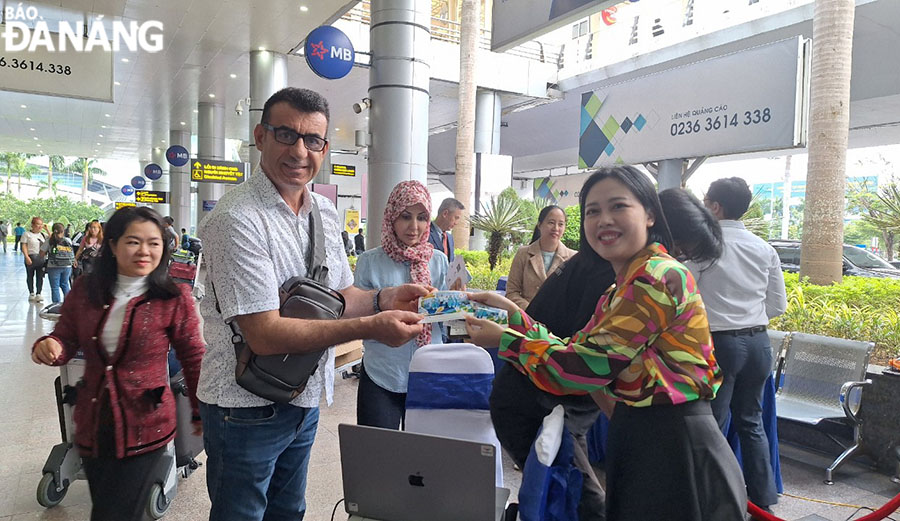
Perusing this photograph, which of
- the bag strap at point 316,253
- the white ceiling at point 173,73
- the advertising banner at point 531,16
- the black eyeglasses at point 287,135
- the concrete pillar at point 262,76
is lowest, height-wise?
the bag strap at point 316,253

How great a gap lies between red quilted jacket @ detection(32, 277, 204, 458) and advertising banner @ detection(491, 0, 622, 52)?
426 cm

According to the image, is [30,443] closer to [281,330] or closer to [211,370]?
[211,370]

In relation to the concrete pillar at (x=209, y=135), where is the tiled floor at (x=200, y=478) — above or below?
below

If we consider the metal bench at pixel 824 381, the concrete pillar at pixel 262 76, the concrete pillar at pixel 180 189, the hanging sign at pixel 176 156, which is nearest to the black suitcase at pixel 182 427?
the metal bench at pixel 824 381

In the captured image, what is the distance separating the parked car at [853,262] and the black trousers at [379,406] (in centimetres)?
1188

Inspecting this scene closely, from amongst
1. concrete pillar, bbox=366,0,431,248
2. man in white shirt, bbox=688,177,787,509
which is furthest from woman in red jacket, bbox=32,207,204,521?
concrete pillar, bbox=366,0,431,248

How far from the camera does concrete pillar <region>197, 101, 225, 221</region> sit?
64.6ft

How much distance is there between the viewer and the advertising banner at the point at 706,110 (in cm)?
968

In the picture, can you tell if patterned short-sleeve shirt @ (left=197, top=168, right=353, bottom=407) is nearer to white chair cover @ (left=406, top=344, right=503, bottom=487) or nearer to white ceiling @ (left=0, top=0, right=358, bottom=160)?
white chair cover @ (left=406, top=344, right=503, bottom=487)

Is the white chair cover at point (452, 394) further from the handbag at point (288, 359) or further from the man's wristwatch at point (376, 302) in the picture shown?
the handbag at point (288, 359)

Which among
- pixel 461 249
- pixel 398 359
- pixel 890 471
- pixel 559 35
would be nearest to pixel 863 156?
pixel 559 35

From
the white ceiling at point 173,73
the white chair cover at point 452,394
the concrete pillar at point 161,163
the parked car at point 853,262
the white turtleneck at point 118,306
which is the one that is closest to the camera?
the white turtleneck at point 118,306

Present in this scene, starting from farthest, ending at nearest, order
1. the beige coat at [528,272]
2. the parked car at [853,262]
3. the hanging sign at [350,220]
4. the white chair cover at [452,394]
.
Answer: the hanging sign at [350,220] < the parked car at [853,262] < the beige coat at [528,272] < the white chair cover at [452,394]

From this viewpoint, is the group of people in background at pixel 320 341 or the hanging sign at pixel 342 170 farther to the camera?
the hanging sign at pixel 342 170
